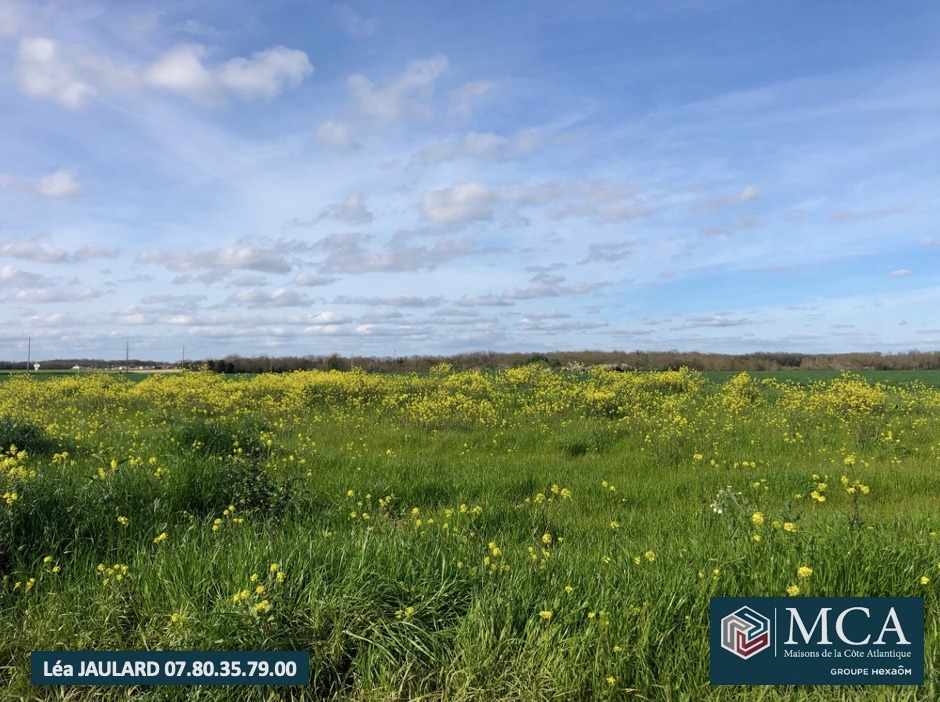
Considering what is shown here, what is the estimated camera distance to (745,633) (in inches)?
129

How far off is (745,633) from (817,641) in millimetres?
513

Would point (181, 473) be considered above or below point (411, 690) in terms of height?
Result: above

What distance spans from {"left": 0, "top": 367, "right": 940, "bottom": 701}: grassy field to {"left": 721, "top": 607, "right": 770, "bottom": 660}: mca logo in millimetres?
130

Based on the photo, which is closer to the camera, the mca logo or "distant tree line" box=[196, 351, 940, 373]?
the mca logo

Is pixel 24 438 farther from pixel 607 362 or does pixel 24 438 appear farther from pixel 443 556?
pixel 607 362

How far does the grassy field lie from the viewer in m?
3.08

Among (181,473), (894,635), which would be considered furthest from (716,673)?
(181,473)

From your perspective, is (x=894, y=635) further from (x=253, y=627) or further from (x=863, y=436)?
(x=863, y=436)

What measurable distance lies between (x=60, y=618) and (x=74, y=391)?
20.4 meters

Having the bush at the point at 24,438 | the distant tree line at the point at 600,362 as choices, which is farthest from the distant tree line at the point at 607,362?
the bush at the point at 24,438

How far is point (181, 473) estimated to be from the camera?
6047mm

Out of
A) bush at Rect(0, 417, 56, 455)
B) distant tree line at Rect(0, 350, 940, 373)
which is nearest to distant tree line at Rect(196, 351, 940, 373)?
distant tree line at Rect(0, 350, 940, 373)

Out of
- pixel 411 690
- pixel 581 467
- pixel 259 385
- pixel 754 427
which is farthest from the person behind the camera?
pixel 259 385

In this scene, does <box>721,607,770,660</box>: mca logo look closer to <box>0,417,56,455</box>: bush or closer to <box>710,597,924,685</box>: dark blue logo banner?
<box>710,597,924,685</box>: dark blue logo banner
